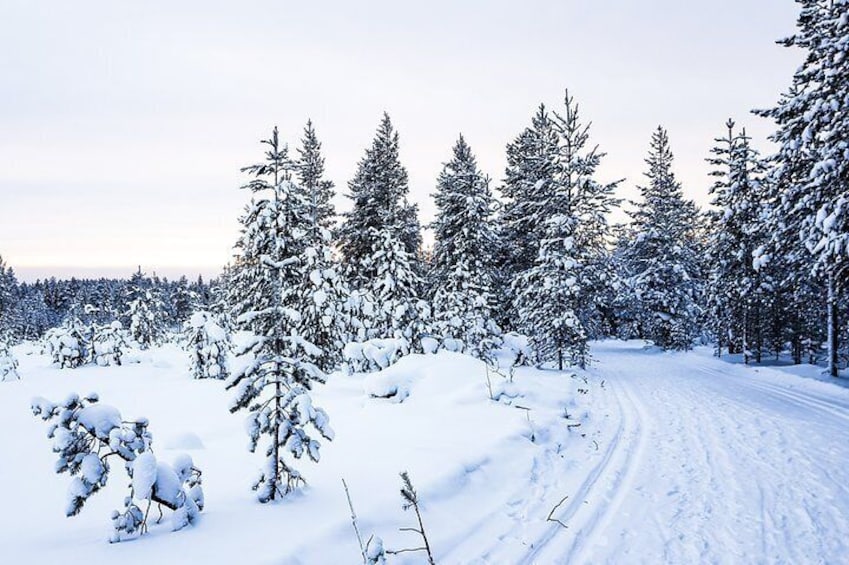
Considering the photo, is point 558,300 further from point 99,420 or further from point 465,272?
point 99,420

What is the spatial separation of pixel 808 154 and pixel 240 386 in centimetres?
2067

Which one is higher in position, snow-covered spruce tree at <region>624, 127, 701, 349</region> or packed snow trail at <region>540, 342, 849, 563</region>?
snow-covered spruce tree at <region>624, 127, 701, 349</region>

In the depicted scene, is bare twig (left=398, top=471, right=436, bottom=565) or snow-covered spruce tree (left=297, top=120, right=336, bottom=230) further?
snow-covered spruce tree (left=297, top=120, right=336, bottom=230)

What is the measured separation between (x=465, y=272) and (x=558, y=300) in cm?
466

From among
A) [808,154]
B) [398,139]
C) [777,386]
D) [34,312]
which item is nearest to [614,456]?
[777,386]

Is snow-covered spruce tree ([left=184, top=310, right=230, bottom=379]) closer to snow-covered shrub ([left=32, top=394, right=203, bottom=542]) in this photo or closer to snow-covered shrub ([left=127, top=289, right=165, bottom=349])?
snow-covered shrub ([left=32, top=394, right=203, bottom=542])

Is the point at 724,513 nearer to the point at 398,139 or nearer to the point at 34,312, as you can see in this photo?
the point at 398,139

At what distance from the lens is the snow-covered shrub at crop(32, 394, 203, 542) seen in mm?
4371

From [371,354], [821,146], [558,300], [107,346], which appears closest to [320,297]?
[371,354]

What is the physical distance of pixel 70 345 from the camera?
2575 centimetres

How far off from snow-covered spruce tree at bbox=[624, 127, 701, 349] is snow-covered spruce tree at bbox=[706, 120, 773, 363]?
478 centimetres

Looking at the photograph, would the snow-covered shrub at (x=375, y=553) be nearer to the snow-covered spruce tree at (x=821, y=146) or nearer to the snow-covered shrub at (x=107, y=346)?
the snow-covered spruce tree at (x=821, y=146)

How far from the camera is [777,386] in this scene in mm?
16938

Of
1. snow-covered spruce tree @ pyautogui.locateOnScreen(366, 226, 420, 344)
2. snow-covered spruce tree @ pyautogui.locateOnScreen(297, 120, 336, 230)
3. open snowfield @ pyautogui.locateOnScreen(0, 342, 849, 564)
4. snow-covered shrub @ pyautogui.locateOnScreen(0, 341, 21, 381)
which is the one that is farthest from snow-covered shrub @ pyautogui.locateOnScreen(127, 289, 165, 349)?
open snowfield @ pyautogui.locateOnScreen(0, 342, 849, 564)
